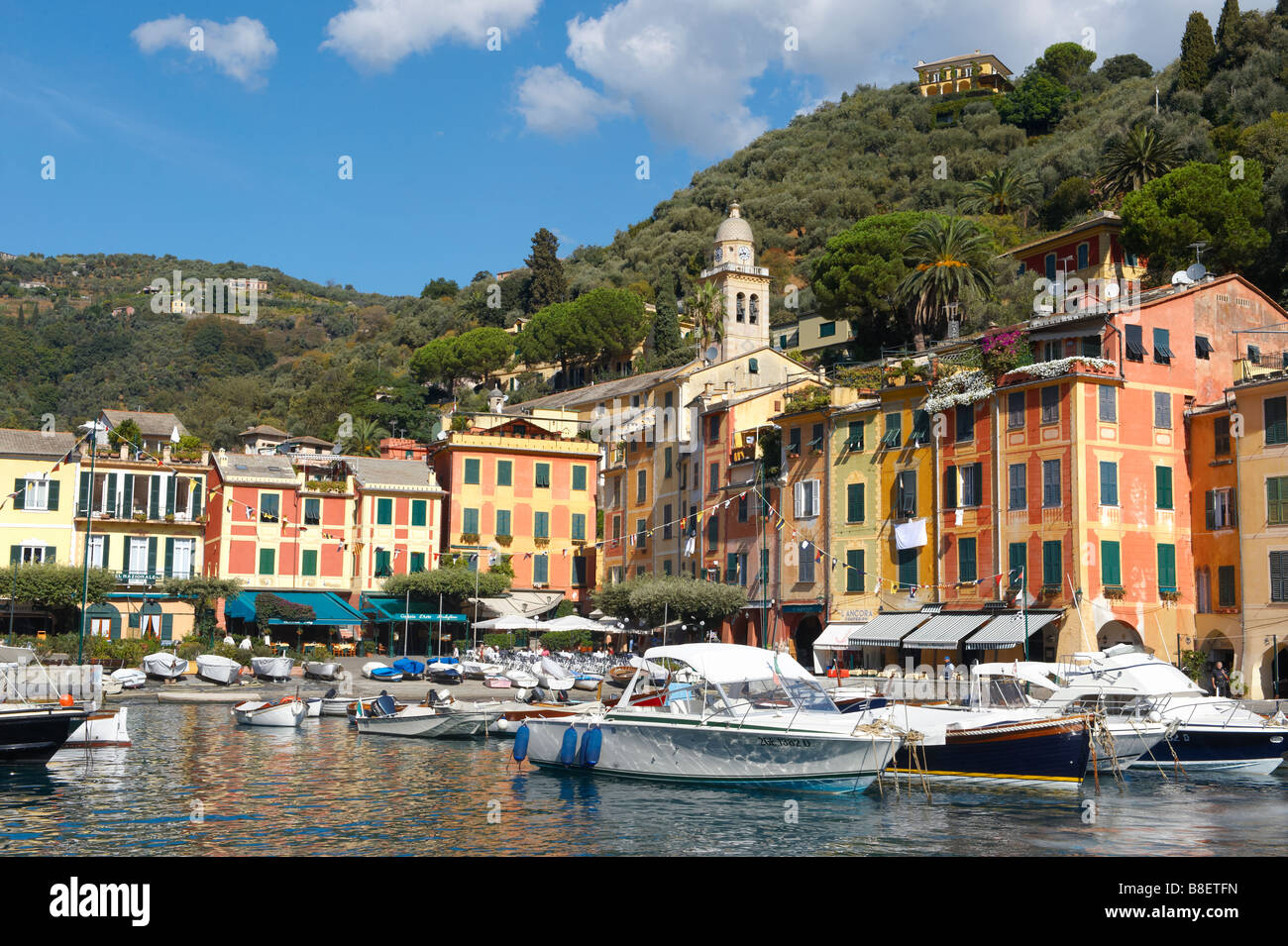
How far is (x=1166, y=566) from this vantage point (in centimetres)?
4750

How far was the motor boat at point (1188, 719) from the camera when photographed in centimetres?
3362

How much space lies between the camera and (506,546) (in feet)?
243

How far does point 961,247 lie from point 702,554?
68.6 feet

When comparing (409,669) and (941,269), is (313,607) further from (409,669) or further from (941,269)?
(941,269)

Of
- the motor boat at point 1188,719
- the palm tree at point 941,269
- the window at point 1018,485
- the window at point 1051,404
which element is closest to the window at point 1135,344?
the window at point 1051,404

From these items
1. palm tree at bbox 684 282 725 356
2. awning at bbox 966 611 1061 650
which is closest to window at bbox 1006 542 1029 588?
awning at bbox 966 611 1061 650

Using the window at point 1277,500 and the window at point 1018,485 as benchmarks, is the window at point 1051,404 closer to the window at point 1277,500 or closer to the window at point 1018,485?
the window at point 1018,485

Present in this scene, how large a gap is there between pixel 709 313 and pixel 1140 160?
104 feet

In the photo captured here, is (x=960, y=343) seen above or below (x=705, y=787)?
above

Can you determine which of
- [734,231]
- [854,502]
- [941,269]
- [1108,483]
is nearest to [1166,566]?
[1108,483]

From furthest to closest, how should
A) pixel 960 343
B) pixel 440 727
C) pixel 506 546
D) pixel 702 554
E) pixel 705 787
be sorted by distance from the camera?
pixel 506 546
pixel 702 554
pixel 960 343
pixel 440 727
pixel 705 787

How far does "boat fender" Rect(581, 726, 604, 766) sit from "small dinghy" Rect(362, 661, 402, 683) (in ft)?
94.0
